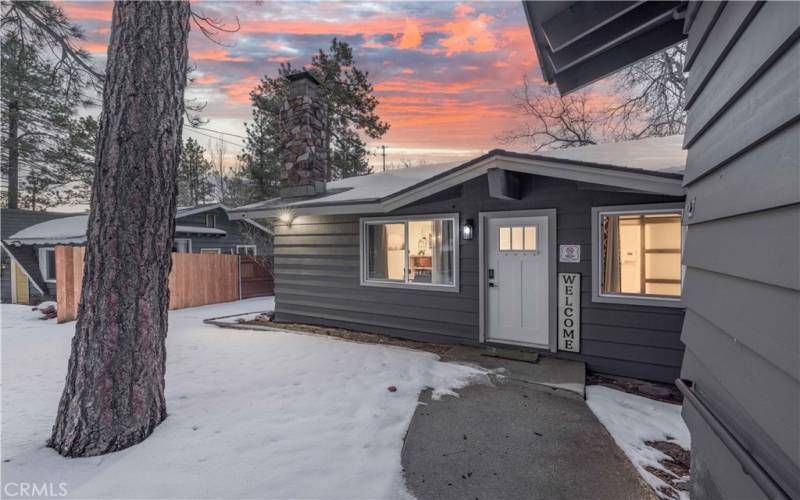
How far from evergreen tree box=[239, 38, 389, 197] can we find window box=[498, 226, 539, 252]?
1086cm

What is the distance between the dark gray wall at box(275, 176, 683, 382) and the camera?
4.21 m

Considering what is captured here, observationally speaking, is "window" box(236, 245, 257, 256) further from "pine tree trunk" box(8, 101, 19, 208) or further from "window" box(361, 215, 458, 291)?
"window" box(361, 215, 458, 291)

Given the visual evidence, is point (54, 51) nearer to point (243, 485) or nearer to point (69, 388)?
point (69, 388)

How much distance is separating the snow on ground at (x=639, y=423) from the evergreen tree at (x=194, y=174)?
21402 millimetres

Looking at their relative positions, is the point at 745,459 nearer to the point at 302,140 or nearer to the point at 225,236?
the point at 302,140

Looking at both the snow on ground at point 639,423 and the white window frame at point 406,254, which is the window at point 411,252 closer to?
the white window frame at point 406,254

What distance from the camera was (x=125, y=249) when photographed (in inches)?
104

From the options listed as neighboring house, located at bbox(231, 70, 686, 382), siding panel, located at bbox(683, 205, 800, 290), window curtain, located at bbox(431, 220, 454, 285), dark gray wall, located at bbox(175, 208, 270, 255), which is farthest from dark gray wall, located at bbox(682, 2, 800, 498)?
dark gray wall, located at bbox(175, 208, 270, 255)

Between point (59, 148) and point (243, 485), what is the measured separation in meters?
16.8

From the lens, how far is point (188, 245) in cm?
1283

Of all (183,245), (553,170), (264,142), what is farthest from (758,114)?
(264,142)

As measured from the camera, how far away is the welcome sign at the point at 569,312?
4555mm

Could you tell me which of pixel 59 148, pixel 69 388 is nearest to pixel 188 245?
pixel 59 148

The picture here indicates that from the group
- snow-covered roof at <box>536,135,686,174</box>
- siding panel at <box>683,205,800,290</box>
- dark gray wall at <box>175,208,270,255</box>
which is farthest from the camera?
dark gray wall at <box>175,208,270,255</box>
